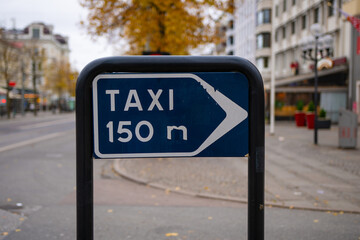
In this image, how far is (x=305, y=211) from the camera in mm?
5434

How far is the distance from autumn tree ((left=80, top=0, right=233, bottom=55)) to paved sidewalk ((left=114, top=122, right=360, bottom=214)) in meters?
5.84

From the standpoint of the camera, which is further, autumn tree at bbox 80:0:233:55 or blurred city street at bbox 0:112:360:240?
autumn tree at bbox 80:0:233:55

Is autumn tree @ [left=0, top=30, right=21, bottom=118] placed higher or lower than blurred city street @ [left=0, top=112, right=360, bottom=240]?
higher

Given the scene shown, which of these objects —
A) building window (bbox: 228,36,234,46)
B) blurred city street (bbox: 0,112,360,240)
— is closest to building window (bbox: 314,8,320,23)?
blurred city street (bbox: 0,112,360,240)

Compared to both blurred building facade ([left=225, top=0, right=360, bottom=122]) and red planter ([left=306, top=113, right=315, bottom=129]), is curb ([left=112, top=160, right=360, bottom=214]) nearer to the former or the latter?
blurred building facade ([left=225, top=0, right=360, bottom=122])

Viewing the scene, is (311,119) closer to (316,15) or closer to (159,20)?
(159,20)

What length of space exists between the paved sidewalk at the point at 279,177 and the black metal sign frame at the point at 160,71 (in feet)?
13.7

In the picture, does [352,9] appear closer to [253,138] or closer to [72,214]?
[72,214]

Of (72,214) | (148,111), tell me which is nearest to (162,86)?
(148,111)

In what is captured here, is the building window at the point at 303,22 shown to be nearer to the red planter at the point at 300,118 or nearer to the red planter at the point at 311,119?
the red planter at the point at 300,118

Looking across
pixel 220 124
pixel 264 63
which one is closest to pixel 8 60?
pixel 264 63

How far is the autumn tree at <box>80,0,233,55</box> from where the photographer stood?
44.5ft

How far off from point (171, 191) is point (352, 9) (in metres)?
19.3

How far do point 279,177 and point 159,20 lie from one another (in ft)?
28.9
